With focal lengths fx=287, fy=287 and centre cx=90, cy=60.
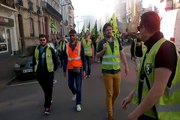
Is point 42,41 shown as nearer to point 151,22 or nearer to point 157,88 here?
point 151,22

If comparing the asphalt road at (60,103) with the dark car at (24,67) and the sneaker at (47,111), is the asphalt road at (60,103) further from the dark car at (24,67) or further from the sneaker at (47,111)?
the dark car at (24,67)

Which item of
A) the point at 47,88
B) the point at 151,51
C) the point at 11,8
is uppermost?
the point at 11,8

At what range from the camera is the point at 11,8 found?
2417 centimetres

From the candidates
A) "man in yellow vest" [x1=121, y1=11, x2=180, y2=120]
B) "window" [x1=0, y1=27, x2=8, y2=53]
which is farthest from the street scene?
"window" [x1=0, y1=27, x2=8, y2=53]

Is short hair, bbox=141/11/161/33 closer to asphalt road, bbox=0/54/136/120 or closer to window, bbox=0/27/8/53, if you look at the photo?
asphalt road, bbox=0/54/136/120

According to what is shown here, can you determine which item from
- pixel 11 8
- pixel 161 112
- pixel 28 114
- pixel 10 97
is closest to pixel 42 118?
pixel 28 114

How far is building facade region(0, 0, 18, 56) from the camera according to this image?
915 inches

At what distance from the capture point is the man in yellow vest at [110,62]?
5.66 meters

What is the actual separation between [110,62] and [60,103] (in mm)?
2339

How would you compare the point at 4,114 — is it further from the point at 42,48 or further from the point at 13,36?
the point at 13,36

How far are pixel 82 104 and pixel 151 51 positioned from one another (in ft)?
16.1

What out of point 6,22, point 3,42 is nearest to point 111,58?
point 3,42

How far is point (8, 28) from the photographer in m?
24.9

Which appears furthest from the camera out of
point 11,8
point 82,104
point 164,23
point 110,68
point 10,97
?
point 11,8
